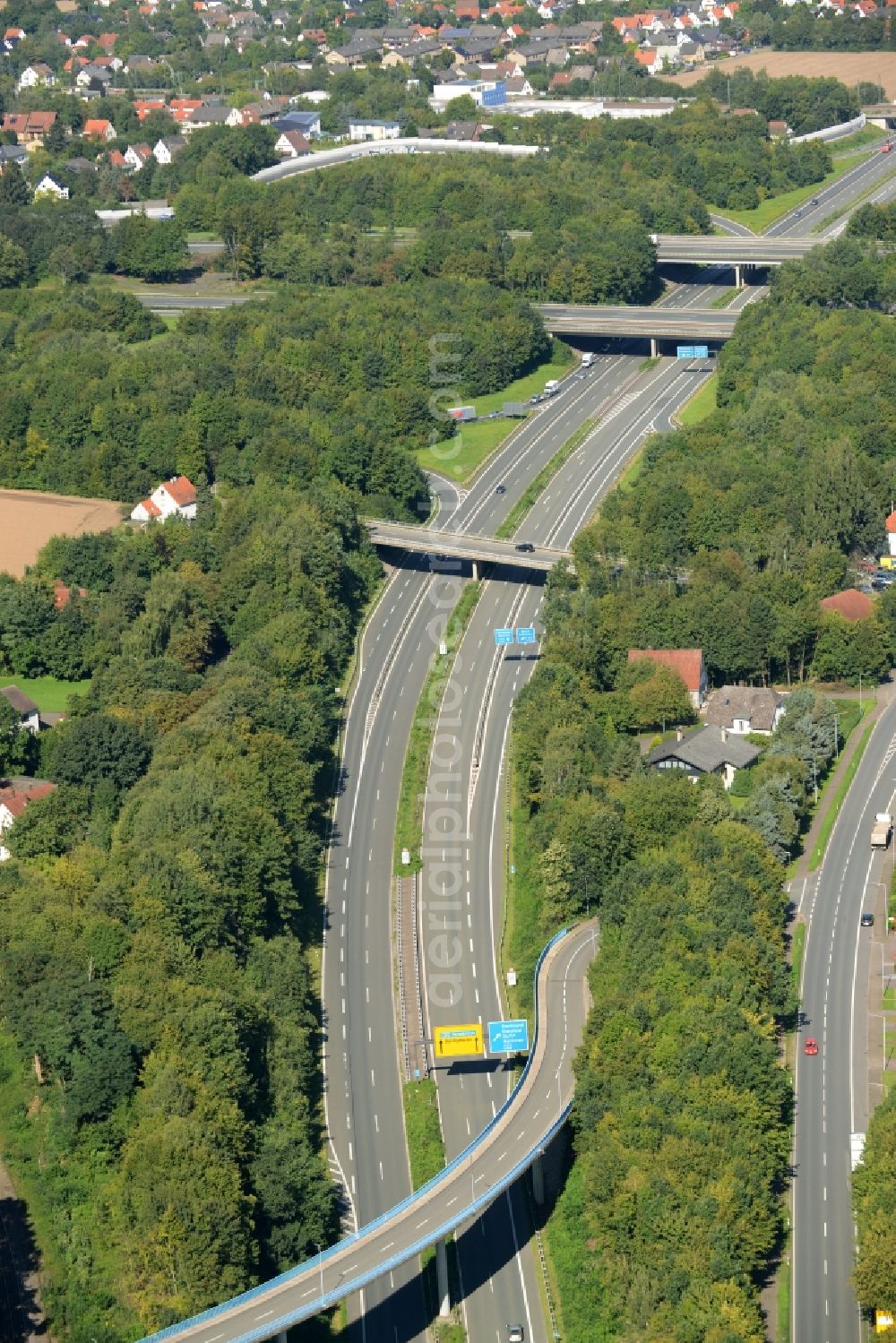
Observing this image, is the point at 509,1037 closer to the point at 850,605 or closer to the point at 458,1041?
the point at 458,1041

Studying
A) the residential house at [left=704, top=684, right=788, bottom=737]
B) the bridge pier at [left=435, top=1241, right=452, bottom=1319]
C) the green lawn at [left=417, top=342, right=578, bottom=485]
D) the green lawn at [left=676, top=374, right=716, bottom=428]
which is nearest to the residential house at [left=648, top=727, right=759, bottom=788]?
the residential house at [left=704, top=684, right=788, bottom=737]

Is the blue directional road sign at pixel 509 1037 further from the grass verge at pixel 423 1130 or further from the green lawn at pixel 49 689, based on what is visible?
the green lawn at pixel 49 689

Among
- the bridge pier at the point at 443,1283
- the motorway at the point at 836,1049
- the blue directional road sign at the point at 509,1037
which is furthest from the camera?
the blue directional road sign at the point at 509,1037

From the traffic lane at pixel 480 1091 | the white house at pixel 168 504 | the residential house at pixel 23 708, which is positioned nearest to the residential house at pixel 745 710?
the traffic lane at pixel 480 1091

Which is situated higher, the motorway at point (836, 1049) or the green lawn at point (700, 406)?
the green lawn at point (700, 406)

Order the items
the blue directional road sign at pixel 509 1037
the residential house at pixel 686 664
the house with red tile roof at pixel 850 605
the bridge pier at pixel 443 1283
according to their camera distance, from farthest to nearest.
→ the house with red tile roof at pixel 850 605 → the residential house at pixel 686 664 → the blue directional road sign at pixel 509 1037 → the bridge pier at pixel 443 1283

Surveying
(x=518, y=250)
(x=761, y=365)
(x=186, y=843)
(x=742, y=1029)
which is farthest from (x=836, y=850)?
(x=518, y=250)
